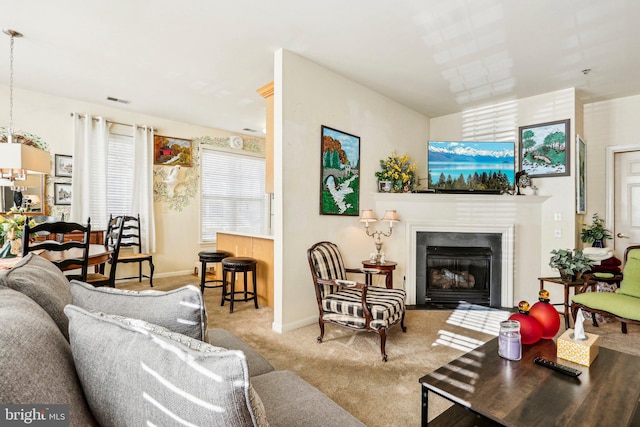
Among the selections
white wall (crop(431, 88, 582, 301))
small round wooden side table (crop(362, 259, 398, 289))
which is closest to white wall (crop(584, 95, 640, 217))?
white wall (crop(431, 88, 582, 301))

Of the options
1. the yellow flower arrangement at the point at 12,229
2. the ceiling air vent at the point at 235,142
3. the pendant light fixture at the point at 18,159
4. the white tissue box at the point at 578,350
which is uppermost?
the ceiling air vent at the point at 235,142

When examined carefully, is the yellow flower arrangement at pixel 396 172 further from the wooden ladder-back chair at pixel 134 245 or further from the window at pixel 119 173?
the window at pixel 119 173

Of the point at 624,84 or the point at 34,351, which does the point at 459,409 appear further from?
the point at 624,84

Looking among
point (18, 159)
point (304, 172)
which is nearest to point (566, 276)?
point (304, 172)

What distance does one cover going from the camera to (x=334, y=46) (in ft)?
10.0

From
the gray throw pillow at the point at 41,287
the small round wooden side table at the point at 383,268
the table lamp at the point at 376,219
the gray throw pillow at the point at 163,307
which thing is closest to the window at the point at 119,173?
the table lamp at the point at 376,219

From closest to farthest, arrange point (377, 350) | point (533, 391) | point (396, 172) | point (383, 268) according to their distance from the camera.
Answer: point (533, 391)
point (377, 350)
point (383, 268)
point (396, 172)

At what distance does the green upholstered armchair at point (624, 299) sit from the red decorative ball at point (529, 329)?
1432 mm

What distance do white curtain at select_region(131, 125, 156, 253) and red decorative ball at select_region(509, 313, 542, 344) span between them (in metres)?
4.99

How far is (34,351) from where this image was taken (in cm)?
62

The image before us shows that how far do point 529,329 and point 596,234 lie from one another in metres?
3.27

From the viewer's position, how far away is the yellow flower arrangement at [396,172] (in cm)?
418

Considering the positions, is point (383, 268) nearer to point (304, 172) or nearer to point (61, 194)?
point (304, 172)

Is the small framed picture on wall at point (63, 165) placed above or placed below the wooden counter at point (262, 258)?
above
